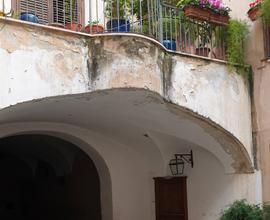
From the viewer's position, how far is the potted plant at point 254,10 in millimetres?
8609

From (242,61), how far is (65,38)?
11.4ft

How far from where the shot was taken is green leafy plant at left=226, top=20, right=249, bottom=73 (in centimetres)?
877

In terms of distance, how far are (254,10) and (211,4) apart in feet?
2.37

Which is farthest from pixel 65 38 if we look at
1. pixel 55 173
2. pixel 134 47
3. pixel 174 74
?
pixel 55 173

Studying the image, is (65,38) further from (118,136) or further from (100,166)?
(100,166)

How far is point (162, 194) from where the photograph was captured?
10.4 metres

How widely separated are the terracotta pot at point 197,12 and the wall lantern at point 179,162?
2.63m

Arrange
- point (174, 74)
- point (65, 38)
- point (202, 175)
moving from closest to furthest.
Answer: point (65, 38), point (174, 74), point (202, 175)

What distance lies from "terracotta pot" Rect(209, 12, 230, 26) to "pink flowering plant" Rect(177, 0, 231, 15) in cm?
6

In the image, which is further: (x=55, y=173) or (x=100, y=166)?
(x=55, y=173)

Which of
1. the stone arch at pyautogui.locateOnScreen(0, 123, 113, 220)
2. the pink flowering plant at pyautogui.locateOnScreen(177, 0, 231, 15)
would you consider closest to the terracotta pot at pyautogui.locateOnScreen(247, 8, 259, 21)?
the pink flowering plant at pyautogui.locateOnScreen(177, 0, 231, 15)

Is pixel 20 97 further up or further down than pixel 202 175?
further up

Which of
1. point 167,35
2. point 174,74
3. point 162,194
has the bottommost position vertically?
point 162,194

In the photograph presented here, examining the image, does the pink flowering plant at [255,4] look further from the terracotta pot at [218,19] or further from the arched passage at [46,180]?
the arched passage at [46,180]
